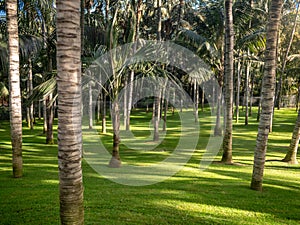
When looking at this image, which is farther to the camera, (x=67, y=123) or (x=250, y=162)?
(x=250, y=162)

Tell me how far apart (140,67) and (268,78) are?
4.46 m

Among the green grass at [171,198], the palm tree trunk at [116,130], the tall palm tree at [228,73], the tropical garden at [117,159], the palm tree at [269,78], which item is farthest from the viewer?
the tall palm tree at [228,73]

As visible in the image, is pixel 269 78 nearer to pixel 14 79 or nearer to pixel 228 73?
pixel 228 73

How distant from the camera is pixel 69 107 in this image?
10.3ft

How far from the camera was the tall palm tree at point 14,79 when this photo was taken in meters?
7.78

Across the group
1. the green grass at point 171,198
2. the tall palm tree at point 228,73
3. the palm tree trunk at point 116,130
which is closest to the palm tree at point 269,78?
the green grass at point 171,198

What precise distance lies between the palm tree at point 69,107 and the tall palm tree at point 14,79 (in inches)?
217

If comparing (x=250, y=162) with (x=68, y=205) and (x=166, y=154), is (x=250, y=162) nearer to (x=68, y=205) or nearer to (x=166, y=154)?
(x=166, y=154)

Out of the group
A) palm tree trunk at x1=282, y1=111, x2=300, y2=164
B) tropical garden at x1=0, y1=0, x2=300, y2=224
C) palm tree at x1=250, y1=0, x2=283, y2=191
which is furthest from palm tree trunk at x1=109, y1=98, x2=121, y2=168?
palm tree trunk at x1=282, y1=111, x2=300, y2=164

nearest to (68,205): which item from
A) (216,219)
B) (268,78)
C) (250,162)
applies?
(216,219)

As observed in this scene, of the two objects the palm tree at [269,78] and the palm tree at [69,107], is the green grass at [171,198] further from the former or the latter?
the palm tree at [69,107]

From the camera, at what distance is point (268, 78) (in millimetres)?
7012

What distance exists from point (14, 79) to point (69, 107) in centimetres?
563

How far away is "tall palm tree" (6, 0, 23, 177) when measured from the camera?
7777 mm
